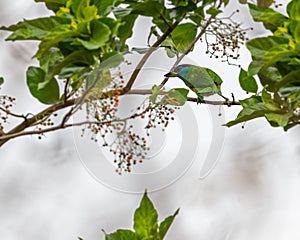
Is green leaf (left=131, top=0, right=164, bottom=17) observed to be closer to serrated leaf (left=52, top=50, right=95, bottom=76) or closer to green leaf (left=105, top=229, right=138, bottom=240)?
serrated leaf (left=52, top=50, right=95, bottom=76)

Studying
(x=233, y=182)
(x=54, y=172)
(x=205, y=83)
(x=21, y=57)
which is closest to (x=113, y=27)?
(x=205, y=83)

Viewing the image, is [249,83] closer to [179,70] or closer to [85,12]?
[179,70]

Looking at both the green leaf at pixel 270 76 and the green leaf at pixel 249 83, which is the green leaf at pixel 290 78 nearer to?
the green leaf at pixel 270 76

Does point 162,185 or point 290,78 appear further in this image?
point 162,185

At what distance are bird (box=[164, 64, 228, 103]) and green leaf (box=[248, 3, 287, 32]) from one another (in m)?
0.12

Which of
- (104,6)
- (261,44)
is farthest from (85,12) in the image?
(261,44)

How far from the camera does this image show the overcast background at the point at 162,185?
24.7 inches

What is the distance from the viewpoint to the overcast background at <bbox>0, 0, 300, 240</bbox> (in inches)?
24.7

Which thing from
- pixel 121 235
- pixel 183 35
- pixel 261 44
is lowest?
pixel 121 235

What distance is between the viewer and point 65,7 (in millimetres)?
437

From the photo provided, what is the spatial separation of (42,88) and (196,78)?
0.47ft

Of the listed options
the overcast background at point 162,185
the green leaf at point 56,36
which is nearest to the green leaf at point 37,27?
the green leaf at point 56,36

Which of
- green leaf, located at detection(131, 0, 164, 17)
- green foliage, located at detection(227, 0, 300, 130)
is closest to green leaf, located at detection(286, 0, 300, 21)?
green foliage, located at detection(227, 0, 300, 130)

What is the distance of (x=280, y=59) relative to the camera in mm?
362
